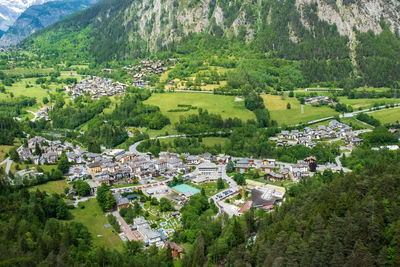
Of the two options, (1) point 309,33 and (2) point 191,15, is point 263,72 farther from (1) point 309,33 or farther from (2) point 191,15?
(2) point 191,15

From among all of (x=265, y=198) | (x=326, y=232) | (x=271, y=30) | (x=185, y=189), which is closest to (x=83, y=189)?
(x=185, y=189)

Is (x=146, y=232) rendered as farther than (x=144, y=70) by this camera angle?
No

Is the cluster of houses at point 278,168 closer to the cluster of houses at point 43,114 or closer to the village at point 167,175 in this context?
the village at point 167,175

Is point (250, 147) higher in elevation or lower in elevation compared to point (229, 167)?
higher

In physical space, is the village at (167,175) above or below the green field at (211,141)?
below

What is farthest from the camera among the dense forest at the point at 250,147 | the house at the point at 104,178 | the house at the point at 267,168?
the dense forest at the point at 250,147

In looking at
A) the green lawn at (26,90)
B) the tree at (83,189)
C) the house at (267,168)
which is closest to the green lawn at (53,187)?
the tree at (83,189)

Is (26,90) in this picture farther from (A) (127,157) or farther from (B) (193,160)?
(B) (193,160)
